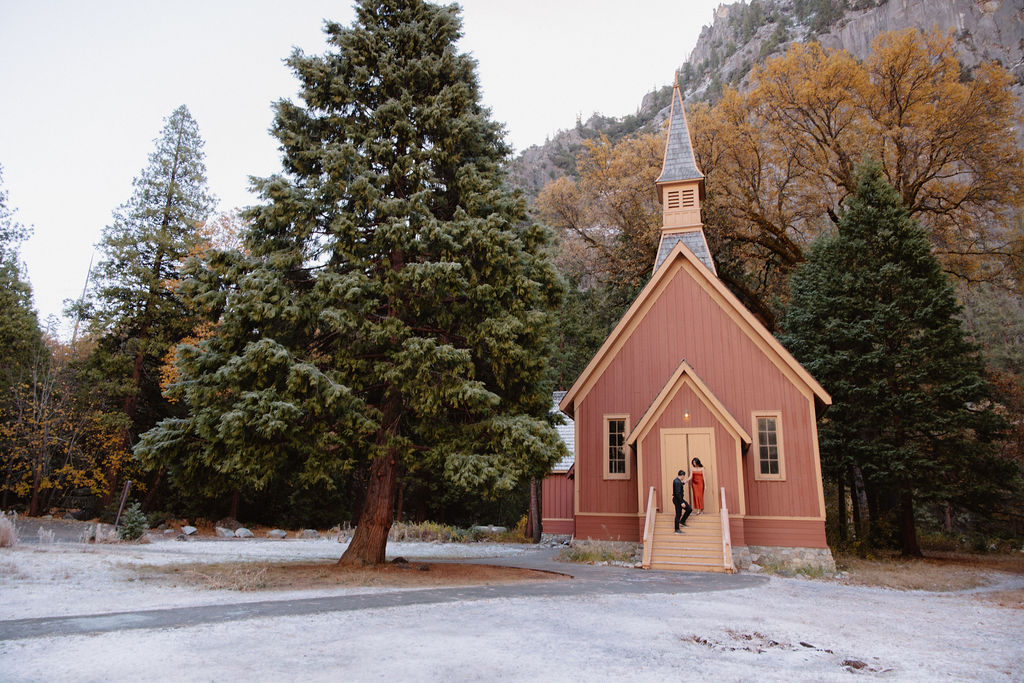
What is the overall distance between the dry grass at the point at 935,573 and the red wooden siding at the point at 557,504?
992cm

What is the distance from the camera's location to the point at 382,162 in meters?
11.6

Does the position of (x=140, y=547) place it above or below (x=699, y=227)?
below

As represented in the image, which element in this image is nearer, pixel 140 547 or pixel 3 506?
pixel 140 547

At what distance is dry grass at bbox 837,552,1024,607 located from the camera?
1184 cm

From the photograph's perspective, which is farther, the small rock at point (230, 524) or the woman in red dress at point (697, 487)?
the small rock at point (230, 524)

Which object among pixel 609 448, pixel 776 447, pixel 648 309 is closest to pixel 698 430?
pixel 776 447

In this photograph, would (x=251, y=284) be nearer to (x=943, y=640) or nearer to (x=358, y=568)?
(x=358, y=568)

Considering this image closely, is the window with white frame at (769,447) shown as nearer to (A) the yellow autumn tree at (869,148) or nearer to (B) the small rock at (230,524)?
(A) the yellow autumn tree at (869,148)

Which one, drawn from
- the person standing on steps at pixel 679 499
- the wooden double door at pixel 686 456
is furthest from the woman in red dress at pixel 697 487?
the wooden double door at pixel 686 456

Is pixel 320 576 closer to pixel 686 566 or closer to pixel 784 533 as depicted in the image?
pixel 686 566

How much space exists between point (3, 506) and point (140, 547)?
48.8 ft

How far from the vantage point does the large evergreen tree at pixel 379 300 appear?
9.85 m

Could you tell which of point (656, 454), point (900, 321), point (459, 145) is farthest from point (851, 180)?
point (459, 145)

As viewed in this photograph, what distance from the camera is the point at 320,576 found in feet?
32.1
